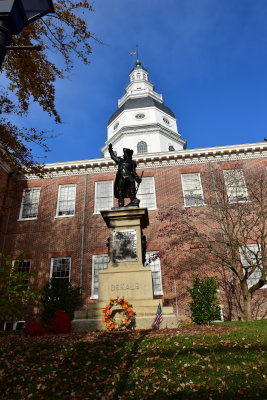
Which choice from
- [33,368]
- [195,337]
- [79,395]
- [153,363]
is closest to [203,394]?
[153,363]

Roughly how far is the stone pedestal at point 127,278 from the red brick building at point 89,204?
778 cm

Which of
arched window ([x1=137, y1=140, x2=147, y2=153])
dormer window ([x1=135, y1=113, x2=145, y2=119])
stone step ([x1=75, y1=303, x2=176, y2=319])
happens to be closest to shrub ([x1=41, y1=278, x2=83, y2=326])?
stone step ([x1=75, y1=303, x2=176, y2=319])

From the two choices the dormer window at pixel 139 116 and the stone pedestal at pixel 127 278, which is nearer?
the stone pedestal at pixel 127 278

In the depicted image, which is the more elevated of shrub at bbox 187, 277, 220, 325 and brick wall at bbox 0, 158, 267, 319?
brick wall at bbox 0, 158, 267, 319

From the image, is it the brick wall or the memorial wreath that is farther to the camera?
the brick wall

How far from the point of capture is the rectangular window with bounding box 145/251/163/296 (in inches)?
634

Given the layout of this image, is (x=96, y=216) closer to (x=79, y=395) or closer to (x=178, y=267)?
(x=178, y=267)

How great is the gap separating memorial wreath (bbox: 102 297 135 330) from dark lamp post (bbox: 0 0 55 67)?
6854mm

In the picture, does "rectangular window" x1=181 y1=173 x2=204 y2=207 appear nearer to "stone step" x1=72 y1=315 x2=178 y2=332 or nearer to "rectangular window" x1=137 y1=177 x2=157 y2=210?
"rectangular window" x1=137 y1=177 x2=157 y2=210

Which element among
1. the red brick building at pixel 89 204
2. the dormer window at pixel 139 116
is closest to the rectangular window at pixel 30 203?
the red brick building at pixel 89 204

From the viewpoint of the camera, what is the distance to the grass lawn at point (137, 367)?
411 cm

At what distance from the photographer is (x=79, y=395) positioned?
4.14m

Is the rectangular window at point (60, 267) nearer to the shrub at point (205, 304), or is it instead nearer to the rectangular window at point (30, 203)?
the rectangular window at point (30, 203)

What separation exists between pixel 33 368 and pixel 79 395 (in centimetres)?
144
